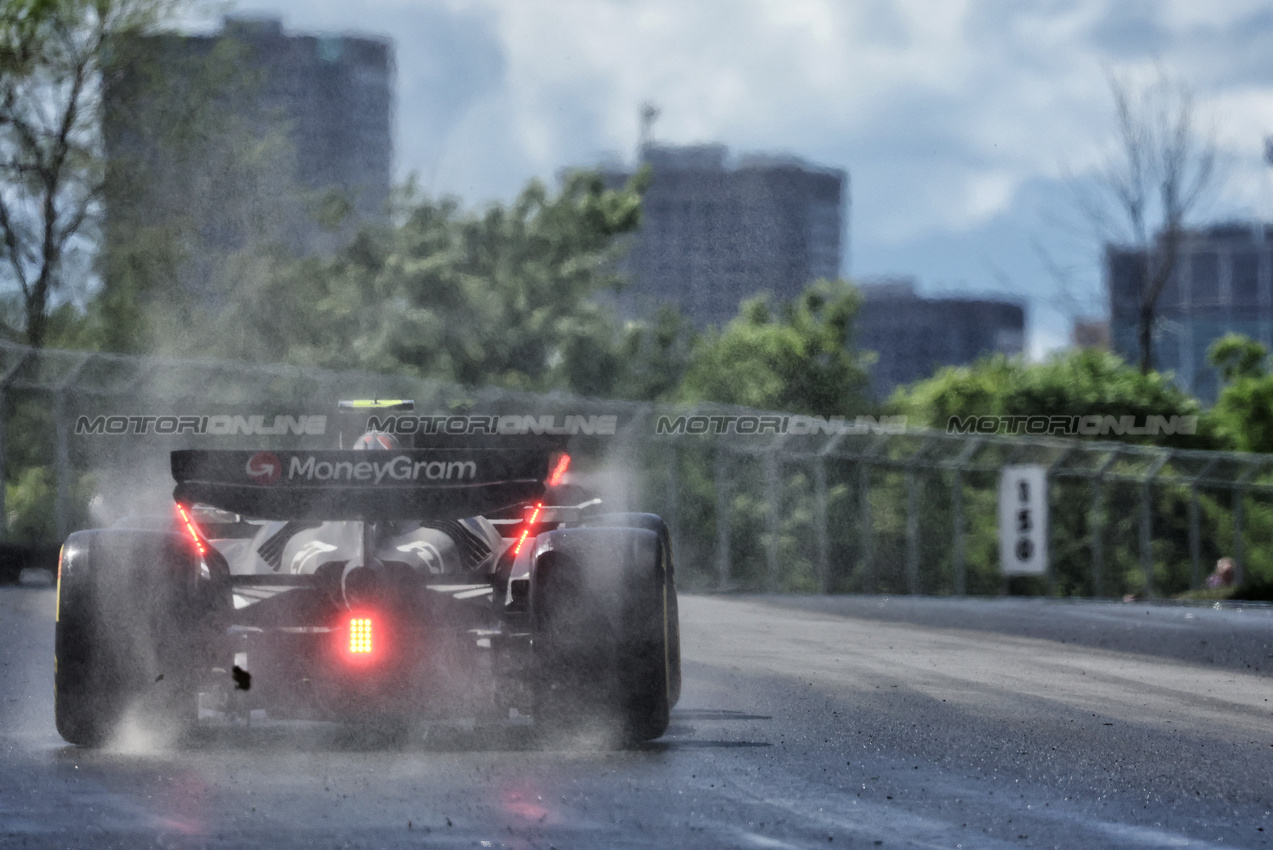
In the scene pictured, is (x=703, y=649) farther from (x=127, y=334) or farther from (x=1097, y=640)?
(x=127, y=334)

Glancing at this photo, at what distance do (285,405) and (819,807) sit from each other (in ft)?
63.6

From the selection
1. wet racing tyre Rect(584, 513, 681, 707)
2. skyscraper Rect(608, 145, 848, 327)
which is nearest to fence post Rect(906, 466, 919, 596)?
wet racing tyre Rect(584, 513, 681, 707)

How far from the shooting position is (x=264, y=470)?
701 cm

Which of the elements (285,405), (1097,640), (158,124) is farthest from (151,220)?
(1097,640)

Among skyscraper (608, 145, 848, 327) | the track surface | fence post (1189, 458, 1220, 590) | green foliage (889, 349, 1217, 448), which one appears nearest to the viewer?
the track surface

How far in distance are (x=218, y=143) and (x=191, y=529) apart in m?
28.5

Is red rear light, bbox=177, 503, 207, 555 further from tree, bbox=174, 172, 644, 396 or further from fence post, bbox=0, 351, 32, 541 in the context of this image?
tree, bbox=174, 172, 644, 396

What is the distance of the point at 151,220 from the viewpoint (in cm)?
3262

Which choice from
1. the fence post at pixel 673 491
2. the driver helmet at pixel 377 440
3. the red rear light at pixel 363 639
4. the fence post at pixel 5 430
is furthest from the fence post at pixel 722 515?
the red rear light at pixel 363 639

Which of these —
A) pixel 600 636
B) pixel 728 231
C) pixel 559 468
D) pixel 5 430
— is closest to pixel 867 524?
pixel 5 430

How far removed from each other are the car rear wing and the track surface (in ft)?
2.88

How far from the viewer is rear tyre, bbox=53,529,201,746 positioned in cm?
690

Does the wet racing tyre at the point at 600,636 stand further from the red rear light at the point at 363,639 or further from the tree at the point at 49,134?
the tree at the point at 49,134

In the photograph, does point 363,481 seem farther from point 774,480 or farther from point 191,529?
point 774,480
